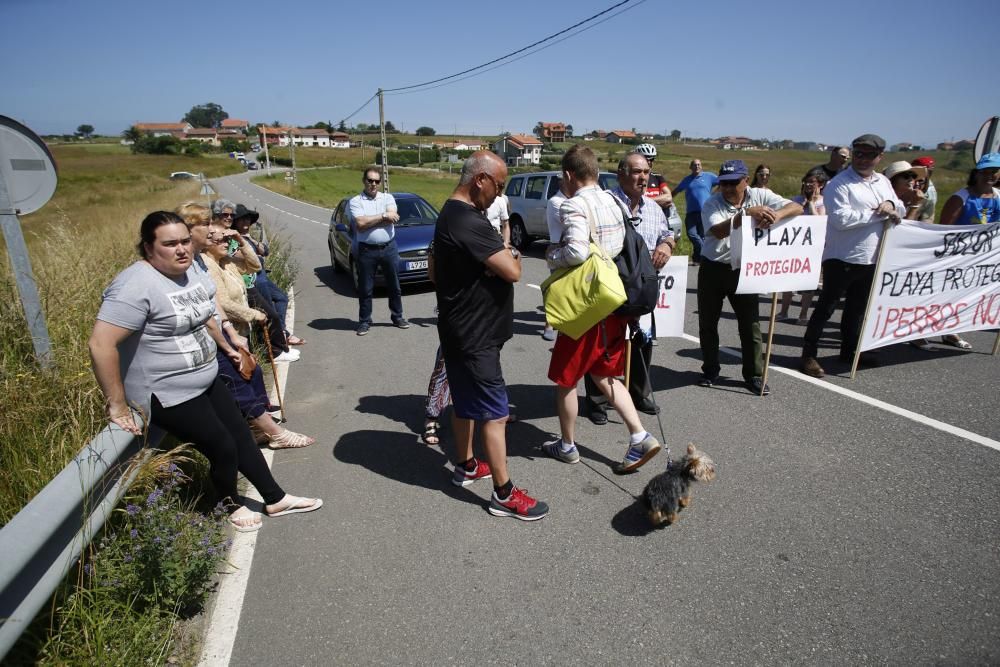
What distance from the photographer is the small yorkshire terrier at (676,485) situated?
295 cm

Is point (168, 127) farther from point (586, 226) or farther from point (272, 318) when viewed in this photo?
point (586, 226)

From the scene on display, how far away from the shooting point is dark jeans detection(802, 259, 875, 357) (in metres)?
5.16

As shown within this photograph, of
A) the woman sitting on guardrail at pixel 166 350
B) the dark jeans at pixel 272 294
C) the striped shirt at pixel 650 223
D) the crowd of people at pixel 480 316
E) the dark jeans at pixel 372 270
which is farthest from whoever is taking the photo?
the dark jeans at pixel 372 270

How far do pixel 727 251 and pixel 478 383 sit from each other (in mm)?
2738

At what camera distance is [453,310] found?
3.01 metres

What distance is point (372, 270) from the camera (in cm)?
725

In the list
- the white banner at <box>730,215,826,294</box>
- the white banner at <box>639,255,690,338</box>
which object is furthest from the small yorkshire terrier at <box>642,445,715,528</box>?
the white banner at <box>730,215,826,294</box>

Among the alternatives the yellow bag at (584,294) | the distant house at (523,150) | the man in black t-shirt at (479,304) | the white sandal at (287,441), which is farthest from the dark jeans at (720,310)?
the distant house at (523,150)

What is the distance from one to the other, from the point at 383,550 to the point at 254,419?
165cm

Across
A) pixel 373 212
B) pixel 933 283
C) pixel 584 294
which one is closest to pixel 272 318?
pixel 373 212

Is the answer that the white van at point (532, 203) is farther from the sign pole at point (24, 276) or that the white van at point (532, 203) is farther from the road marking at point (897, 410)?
the sign pole at point (24, 276)

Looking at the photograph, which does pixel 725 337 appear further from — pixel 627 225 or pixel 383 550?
pixel 383 550

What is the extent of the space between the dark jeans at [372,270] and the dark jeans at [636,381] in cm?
359

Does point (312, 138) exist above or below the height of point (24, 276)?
above
